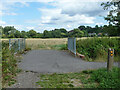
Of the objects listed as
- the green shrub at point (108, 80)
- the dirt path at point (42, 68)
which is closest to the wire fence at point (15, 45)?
the dirt path at point (42, 68)

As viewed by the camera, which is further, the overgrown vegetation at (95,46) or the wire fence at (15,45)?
the overgrown vegetation at (95,46)

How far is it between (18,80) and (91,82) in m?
2.56

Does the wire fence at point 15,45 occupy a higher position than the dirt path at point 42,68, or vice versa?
the wire fence at point 15,45

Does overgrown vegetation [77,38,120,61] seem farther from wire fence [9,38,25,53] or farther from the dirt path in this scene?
wire fence [9,38,25,53]

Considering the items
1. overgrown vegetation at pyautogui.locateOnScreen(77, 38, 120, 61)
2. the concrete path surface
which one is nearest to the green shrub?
the concrete path surface

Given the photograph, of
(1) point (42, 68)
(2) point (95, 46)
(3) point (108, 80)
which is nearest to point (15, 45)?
(1) point (42, 68)

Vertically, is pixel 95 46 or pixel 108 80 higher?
pixel 95 46

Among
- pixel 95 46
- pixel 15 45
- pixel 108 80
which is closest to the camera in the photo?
pixel 108 80

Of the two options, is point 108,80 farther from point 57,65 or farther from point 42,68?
point 57,65

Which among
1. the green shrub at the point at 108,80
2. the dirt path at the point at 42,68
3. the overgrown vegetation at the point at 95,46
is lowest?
the dirt path at the point at 42,68

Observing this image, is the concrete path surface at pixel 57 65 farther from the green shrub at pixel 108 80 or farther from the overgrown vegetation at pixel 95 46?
the overgrown vegetation at pixel 95 46

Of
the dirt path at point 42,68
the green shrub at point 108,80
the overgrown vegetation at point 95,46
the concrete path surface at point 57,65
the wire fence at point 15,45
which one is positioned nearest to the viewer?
the green shrub at point 108,80

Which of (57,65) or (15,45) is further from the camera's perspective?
(15,45)

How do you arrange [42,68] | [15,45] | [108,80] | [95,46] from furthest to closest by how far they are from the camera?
[95,46]
[15,45]
[42,68]
[108,80]
